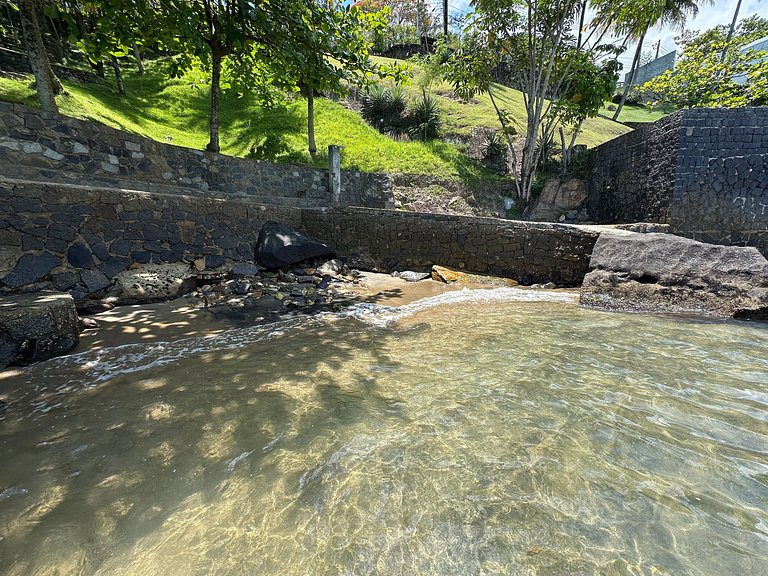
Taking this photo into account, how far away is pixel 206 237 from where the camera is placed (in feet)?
20.2

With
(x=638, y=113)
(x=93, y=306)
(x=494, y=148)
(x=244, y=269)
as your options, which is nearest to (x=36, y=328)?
(x=93, y=306)

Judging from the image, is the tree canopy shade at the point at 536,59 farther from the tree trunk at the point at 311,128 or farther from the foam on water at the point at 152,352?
the foam on water at the point at 152,352

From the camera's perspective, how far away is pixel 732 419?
2086 mm

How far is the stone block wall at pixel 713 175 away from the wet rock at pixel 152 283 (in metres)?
11.8

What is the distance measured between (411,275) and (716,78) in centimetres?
1571

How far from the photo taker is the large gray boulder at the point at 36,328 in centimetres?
286

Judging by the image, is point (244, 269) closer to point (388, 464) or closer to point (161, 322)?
point (161, 322)

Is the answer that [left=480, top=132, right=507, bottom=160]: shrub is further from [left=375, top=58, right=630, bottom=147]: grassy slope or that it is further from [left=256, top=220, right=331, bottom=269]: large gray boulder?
[left=256, top=220, right=331, bottom=269]: large gray boulder

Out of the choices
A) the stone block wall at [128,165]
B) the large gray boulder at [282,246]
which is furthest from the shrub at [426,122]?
the large gray boulder at [282,246]

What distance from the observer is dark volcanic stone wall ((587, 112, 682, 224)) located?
9.06 metres

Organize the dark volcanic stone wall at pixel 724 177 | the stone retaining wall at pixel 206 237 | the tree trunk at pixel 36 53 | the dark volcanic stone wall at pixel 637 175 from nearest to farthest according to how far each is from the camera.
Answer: the stone retaining wall at pixel 206 237, the tree trunk at pixel 36 53, the dark volcanic stone wall at pixel 724 177, the dark volcanic stone wall at pixel 637 175

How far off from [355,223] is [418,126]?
36.5ft

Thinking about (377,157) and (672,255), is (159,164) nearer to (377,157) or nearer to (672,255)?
(377,157)

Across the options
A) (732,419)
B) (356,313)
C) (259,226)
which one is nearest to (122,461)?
(356,313)
